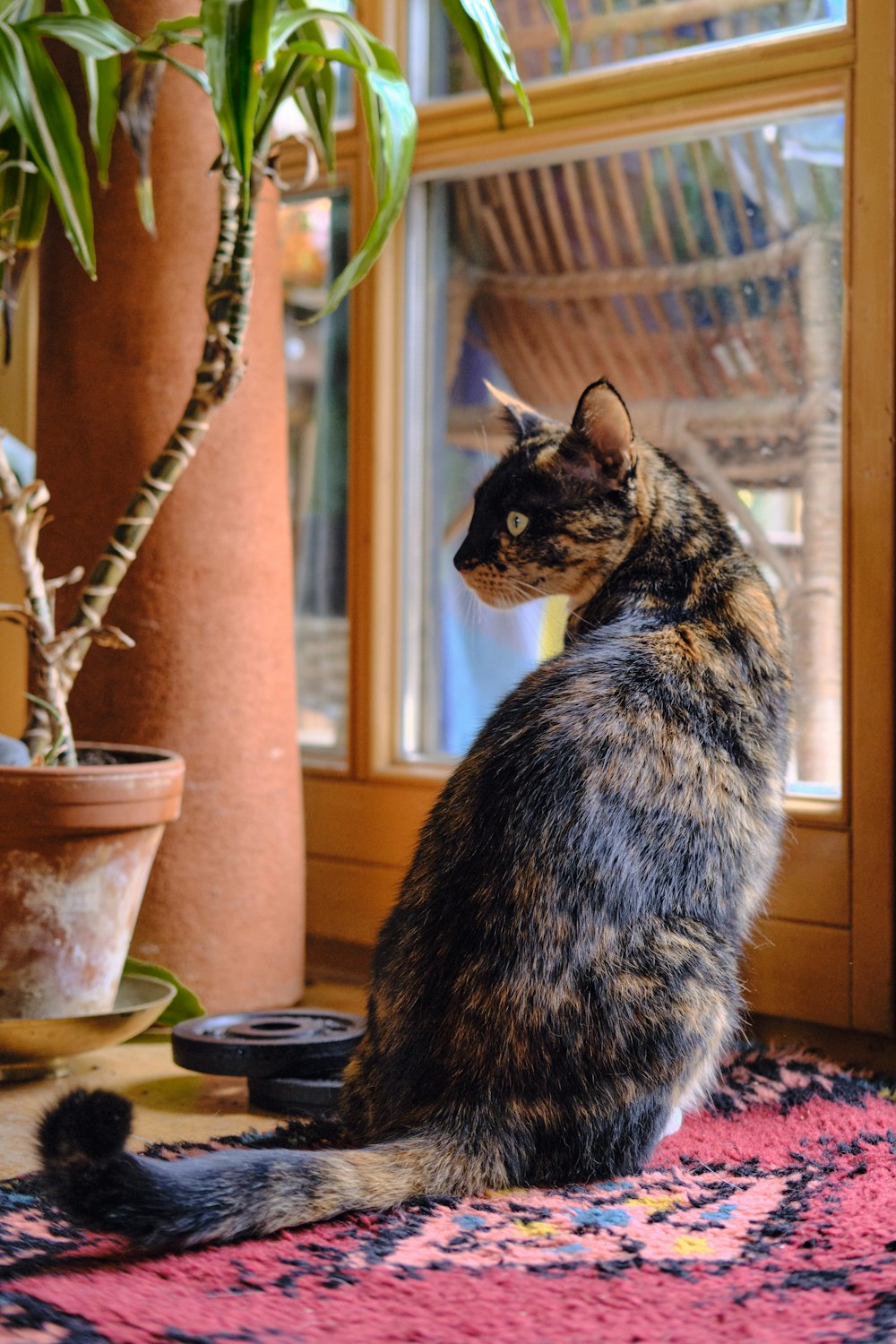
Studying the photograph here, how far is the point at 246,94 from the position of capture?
4.58ft

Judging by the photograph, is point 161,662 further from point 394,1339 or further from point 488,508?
point 394,1339

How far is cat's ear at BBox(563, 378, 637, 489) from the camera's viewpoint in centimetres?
141

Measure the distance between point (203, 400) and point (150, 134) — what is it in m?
0.34

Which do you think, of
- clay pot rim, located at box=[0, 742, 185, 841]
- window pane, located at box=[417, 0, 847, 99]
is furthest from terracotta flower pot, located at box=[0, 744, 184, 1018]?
window pane, located at box=[417, 0, 847, 99]

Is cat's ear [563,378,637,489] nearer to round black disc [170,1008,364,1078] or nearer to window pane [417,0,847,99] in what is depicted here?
round black disc [170,1008,364,1078]

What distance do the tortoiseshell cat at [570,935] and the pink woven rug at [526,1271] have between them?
0.12 feet

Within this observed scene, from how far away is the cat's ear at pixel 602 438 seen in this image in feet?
4.63

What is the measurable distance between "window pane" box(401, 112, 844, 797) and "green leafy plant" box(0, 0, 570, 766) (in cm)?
48

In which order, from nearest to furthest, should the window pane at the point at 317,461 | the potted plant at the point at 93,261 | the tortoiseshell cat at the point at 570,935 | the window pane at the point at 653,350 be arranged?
the tortoiseshell cat at the point at 570,935
the potted plant at the point at 93,261
the window pane at the point at 653,350
the window pane at the point at 317,461

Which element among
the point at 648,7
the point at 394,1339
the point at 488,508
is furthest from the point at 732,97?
the point at 394,1339

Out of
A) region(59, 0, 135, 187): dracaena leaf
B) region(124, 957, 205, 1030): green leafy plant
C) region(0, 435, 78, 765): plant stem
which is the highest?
region(59, 0, 135, 187): dracaena leaf

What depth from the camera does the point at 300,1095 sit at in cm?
156

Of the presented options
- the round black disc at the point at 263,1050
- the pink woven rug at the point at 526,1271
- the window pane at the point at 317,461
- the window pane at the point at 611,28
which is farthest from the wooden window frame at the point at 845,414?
the round black disc at the point at 263,1050

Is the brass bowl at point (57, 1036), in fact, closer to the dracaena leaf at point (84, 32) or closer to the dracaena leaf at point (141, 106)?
the dracaena leaf at point (141, 106)
